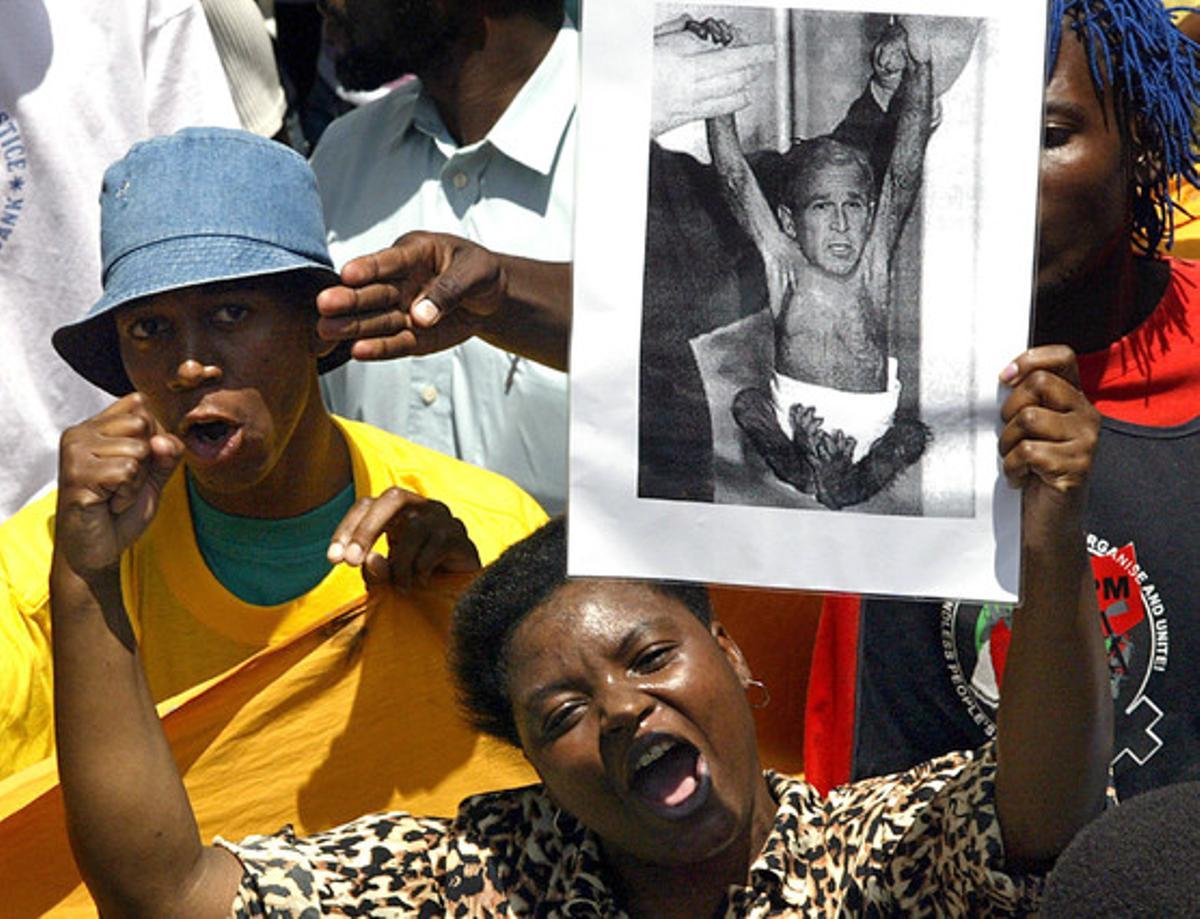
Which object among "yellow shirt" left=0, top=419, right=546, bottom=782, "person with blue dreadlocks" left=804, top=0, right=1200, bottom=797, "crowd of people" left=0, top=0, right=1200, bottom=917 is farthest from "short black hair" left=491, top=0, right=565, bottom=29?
"person with blue dreadlocks" left=804, top=0, right=1200, bottom=797

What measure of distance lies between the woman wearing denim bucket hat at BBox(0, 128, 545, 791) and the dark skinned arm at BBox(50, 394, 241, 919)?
0.49 m

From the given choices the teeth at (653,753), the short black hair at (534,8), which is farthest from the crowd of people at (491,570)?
the short black hair at (534,8)

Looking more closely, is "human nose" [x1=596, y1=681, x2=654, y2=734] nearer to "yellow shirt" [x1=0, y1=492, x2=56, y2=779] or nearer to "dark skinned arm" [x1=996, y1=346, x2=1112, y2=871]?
"dark skinned arm" [x1=996, y1=346, x2=1112, y2=871]

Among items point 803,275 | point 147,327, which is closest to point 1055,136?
point 803,275

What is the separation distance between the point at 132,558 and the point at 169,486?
0.14 m

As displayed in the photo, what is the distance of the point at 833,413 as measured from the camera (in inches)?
96.3

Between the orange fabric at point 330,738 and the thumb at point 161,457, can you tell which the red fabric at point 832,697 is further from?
the thumb at point 161,457

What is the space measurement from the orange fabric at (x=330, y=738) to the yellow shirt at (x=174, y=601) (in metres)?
0.04

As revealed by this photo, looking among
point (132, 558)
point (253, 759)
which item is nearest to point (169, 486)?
point (132, 558)

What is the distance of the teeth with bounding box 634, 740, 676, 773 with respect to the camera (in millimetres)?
2660

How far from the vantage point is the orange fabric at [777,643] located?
3326 millimetres

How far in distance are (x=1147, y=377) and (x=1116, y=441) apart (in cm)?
10

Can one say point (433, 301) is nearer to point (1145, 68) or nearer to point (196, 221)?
point (196, 221)

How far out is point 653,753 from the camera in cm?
266
